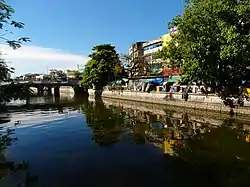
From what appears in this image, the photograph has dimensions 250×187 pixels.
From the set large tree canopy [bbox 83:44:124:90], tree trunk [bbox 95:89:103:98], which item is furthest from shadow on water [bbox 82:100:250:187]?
tree trunk [bbox 95:89:103:98]

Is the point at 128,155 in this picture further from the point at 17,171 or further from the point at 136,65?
the point at 136,65

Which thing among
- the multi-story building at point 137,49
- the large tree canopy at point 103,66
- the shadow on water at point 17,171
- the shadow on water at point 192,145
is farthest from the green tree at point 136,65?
the shadow on water at point 17,171

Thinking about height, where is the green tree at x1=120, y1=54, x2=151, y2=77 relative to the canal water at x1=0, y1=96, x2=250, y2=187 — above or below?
above

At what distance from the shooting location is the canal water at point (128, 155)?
45.8ft

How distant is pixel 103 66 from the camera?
7688cm

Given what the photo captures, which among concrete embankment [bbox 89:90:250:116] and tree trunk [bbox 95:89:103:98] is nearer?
concrete embankment [bbox 89:90:250:116]

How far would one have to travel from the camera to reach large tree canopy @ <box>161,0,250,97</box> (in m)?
27.0

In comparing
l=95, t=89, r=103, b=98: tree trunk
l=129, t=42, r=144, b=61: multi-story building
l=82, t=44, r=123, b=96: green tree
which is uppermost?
l=129, t=42, r=144, b=61: multi-story building

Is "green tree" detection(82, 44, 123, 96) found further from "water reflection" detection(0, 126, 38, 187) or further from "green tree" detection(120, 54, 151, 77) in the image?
"water reflection" detection(0, 126, 38, 187)

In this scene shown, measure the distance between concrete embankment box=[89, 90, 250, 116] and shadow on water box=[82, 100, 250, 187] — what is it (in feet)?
13.0

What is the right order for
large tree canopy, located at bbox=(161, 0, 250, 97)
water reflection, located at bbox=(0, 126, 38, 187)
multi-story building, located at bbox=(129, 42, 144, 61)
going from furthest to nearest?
multi-story building, located at bbox=(129, 42, 144, 61) → large tree canopy, located at bbox=(161, 0, 250, 97) → water reflection, located at bbox=(0, 126, 38, 187)

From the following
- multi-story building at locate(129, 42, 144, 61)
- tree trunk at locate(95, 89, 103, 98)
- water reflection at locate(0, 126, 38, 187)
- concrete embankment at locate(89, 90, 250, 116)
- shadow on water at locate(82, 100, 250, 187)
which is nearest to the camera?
water reflection at locate(0, 126, 38, 187)

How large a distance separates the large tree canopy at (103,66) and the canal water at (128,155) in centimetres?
4713

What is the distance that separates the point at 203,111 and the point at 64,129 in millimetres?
17704
